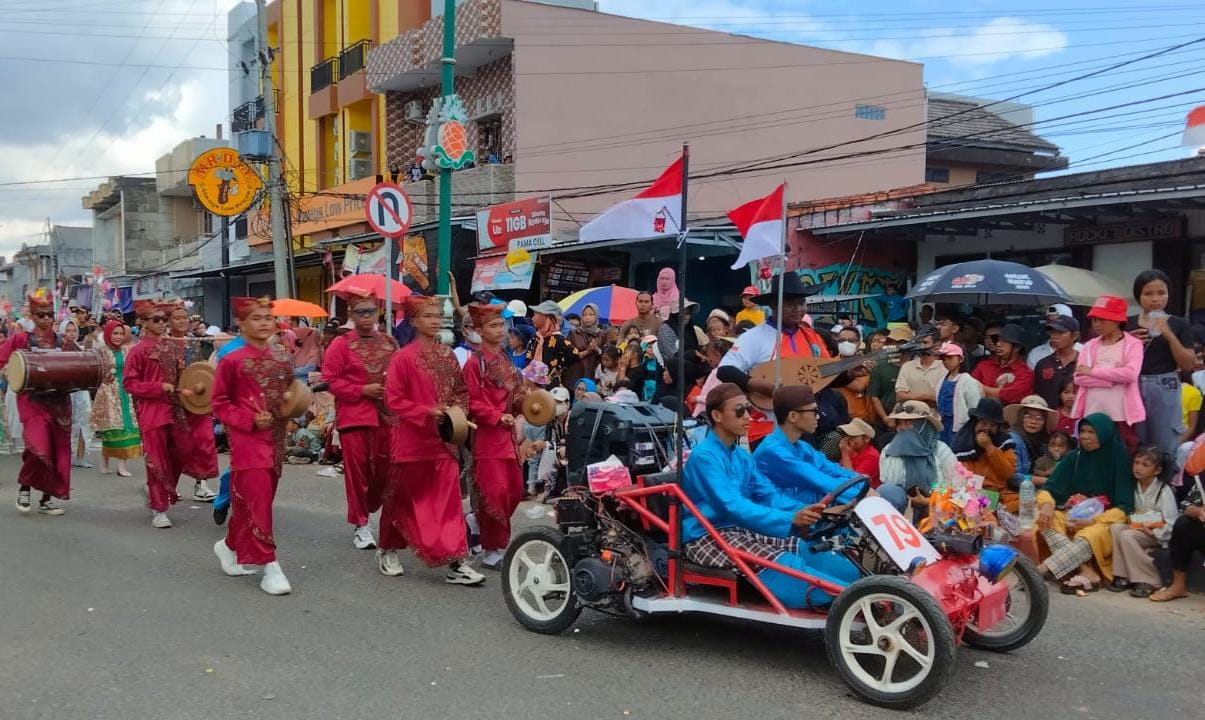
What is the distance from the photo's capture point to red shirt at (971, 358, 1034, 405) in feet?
29.9

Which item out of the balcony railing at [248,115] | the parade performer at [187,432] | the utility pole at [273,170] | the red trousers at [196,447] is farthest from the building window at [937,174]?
the red trousers at [196,447]

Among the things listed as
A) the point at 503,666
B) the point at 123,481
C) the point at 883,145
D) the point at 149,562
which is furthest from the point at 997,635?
the point at 883,145

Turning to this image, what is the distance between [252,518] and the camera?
22.4ft

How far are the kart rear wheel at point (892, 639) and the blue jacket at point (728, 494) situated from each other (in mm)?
613

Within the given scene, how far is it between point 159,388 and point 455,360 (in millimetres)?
3459

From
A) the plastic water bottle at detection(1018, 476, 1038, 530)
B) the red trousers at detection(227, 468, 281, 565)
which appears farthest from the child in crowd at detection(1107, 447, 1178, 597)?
the red trousers at detection(227, 468, 281, 565)

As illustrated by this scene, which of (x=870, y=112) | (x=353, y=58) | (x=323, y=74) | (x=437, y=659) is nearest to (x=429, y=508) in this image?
(x=437, y=659)

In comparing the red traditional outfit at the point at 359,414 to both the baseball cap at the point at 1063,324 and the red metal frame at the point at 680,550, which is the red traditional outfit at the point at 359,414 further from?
the baseball cap at the point at 1063,324

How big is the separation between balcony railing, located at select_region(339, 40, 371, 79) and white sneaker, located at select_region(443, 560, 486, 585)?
22960 mm

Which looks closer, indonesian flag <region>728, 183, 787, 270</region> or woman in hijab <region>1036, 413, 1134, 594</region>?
woman in hijab <region>1036, 413, 1134, 594</region>

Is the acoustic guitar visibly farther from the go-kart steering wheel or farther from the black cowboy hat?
the go-kart steering wheel

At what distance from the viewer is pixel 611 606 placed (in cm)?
554

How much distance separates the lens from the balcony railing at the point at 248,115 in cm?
3266

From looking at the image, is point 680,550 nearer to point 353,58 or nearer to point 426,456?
point 426,456
